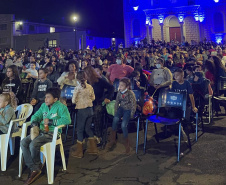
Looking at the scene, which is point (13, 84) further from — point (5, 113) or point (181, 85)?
point (181, 85)

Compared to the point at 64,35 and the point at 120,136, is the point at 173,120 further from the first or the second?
the point at 64,35

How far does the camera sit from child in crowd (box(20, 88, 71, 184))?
443 centimetres

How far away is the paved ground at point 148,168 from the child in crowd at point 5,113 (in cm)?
74

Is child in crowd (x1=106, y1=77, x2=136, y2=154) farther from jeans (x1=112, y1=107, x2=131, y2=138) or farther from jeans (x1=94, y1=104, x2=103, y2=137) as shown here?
jeans (x1=94, y1=104, x2=103, y2=137)

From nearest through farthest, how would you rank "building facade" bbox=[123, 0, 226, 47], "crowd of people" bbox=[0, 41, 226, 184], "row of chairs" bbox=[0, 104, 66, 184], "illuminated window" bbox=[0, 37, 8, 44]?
1. "row of chairs" bbox=[0, 104, 66, 184]
2. "crowd of people" bbox=[0, 41, 226, 184]
3. "building facade" bbox=[123, 0, 226, 47]
4. "illuminated window" bbox=[0, 37, 8, 44]

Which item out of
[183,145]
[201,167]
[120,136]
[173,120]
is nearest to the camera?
[201,167]

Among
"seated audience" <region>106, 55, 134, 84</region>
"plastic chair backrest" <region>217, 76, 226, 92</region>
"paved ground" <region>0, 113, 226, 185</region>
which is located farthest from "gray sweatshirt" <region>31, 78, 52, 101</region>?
"plastic chair backrest" <region>217, 76, 226, 92</region>

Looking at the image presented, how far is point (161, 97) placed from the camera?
248 inches

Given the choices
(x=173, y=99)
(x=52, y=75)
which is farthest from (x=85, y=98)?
(x=52, y=75)

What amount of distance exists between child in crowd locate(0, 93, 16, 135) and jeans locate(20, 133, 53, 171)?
35.5 inches

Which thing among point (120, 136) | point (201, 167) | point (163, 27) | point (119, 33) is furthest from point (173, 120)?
point (119, 33)

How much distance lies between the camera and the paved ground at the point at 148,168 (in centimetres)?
423

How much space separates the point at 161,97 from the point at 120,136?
5.03 ft

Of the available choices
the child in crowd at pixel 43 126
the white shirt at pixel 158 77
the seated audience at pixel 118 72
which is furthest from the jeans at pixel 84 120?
the seated audience at pixel 118 72
